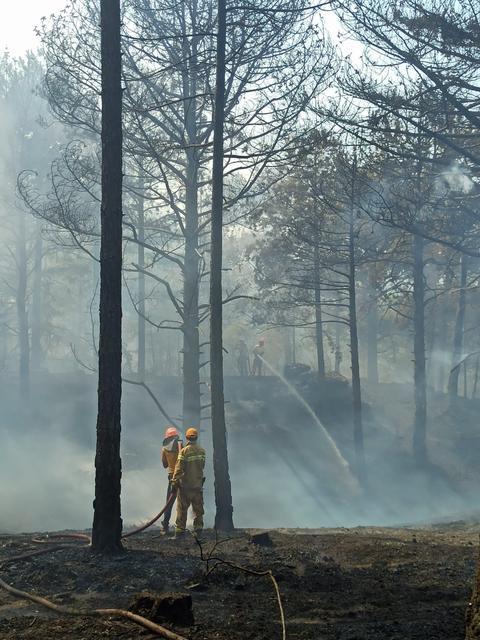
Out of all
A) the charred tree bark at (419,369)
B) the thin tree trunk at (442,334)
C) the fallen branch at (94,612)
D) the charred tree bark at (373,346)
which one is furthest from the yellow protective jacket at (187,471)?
the thin tree trunk at (442,334)

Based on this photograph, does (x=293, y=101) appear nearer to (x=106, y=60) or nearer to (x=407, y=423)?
(x=106, y=60)

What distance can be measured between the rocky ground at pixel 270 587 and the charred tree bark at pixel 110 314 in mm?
560

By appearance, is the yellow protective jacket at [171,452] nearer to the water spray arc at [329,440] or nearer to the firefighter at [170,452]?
the firefighter at [170,452]

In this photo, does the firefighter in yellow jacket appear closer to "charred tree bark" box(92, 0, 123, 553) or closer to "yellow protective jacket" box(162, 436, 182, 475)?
"yellow protective jacket" box(162, 436, 182, 475)

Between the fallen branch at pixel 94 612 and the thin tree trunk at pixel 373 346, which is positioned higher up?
the thin tree trunk at pixel 373 346

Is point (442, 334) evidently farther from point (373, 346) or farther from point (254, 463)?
point (254, 463)

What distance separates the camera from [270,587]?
775 centimetres

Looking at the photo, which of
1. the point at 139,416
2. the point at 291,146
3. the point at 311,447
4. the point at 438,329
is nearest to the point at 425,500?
the point at 311,447

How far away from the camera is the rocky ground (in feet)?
20.1

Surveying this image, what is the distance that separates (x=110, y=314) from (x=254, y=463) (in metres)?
18.5

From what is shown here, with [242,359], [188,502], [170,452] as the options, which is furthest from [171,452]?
[242,359]

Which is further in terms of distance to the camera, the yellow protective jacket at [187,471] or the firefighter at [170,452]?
the firefighter at [170,452]

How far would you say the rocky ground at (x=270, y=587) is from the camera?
6137 mm

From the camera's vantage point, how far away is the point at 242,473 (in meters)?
26.4
